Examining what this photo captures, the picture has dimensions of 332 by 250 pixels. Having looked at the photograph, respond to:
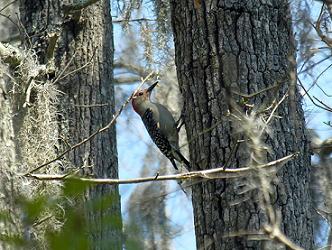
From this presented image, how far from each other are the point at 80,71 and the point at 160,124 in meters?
1.00

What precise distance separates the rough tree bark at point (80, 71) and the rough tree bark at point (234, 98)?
6.44 feet

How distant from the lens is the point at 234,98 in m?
4.03

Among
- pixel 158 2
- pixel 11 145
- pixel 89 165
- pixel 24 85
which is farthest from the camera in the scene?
pixel 158 2

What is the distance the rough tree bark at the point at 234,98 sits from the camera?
3955mm

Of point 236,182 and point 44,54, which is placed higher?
point 44,54

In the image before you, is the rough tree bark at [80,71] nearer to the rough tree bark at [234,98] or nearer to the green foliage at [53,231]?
the rough tree bark at [234,98]

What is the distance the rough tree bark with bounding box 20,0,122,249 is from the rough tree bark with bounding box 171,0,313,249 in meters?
1.96

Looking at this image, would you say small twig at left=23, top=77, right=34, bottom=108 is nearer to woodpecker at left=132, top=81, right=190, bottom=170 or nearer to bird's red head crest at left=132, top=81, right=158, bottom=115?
woodpecker at left=132, top=81, right=190, bottom=170

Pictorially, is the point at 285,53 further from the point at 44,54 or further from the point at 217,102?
the point at 44,54

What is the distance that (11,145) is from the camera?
9.18 feet

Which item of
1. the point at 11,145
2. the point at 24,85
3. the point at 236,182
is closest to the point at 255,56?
the point at 236,182

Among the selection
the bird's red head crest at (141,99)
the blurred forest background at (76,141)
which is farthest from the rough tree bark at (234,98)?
the bird's red head crest at (141,99)

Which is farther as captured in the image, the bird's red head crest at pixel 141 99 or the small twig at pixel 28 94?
the bird's red head crest at pixel 141 99

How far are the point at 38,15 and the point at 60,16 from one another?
17 centimetres
